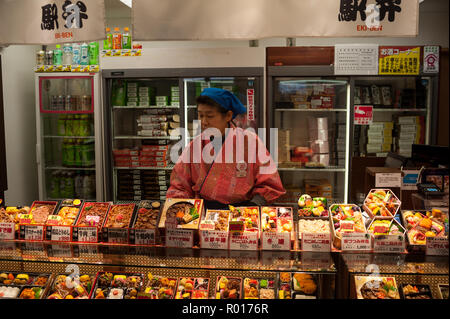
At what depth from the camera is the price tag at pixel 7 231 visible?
224cm

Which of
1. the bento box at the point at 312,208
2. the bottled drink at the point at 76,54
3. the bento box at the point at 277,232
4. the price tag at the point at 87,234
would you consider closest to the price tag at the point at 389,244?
the bento box at the point at 312,208

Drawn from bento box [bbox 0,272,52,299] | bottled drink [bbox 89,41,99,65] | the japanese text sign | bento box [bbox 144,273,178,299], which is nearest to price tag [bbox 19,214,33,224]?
bento box [bbox 0,272,52,299]

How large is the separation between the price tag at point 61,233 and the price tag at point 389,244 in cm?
152

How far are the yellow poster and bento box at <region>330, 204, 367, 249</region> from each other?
2.77 metres

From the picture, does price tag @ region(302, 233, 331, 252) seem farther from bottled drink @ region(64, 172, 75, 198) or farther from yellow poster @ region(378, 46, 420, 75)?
bottled drink @ region(64, 172, 75, 198)

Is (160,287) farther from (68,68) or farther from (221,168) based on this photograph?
(68,68)

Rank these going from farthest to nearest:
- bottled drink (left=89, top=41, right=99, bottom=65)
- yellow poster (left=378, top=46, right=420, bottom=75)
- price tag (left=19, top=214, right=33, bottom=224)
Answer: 1. bottled drink (left=89, top=41, right=99, bottom=65)
2. yellow poster (left=378, top=46, right=420, bottom=75)
3. price tag (left=19, top=214, right=33, bottom=224)

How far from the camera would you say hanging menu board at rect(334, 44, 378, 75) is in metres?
4.50

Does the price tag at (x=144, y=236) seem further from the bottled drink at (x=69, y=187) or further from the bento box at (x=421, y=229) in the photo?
the bottled drink at (x=69, y=187)

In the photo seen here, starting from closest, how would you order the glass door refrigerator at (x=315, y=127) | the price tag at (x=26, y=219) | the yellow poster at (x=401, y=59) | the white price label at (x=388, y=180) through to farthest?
1. the price tag at (x=26, y=219)
2. the white price label at (x=388, y=180)
3. the yellow poster at (x=401, y=59)
4. the glass door refrigerator at (x=315, y=127)

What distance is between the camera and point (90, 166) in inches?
214

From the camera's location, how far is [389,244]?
1992mm

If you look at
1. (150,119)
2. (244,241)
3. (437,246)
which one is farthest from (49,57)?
(437,246)

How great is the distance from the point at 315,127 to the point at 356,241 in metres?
3.16
